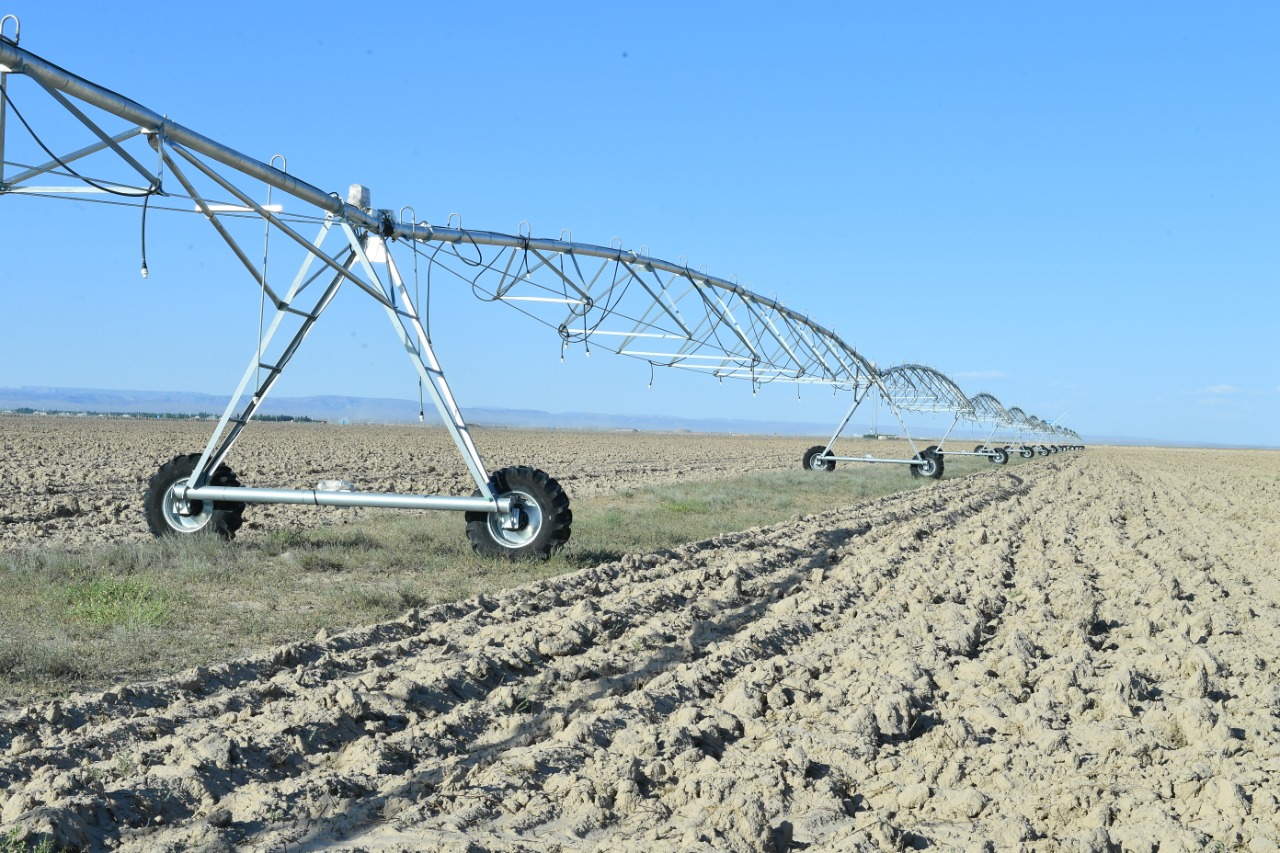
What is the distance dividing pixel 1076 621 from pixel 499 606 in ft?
12.3

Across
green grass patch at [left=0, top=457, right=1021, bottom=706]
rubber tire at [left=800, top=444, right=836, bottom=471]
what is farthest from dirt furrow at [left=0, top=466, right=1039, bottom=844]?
rubber tire at [left=800, top=444, right=836, bottom=471]

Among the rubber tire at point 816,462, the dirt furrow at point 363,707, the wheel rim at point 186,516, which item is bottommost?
the dirt furrow at point 363,707

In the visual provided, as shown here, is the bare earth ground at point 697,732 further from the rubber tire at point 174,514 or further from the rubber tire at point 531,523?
the rubber tire at point 174,514

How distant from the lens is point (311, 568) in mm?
9031

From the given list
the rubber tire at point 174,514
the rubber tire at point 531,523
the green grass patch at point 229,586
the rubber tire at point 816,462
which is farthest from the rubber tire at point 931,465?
the rubber tire at point 174,514

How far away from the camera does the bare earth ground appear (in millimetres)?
3660

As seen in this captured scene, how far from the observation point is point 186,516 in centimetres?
994

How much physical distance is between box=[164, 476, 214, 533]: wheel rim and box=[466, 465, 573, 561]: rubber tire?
2545 millimetres

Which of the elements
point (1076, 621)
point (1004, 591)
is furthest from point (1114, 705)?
point (1004, 591)

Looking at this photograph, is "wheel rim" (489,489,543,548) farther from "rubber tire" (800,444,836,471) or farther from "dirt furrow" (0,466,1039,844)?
"rubber tire" (800,444,836,471)

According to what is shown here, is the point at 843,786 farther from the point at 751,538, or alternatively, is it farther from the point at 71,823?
the point at 751,538

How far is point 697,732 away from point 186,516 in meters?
6.83

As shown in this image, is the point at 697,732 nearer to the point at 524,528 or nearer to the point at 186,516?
the point at 524,528

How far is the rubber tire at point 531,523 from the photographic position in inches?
359
